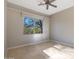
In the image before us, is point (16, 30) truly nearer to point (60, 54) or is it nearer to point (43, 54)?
point (43, 54)

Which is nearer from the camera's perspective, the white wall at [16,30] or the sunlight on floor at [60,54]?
the sunlight on floor at [60,54]

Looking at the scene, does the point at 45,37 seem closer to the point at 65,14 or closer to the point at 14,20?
the point at 65,14

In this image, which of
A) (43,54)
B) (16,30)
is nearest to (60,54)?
(43,54)

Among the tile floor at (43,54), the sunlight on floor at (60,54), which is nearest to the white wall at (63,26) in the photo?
the tile floor at (43,54)

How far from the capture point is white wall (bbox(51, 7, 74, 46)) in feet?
19.4

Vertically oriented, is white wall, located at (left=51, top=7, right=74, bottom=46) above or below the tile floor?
above

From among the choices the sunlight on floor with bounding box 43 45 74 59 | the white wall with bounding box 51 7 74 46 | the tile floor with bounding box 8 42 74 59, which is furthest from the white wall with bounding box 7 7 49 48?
the sunlight on floor with bounding box 43 45 74 59

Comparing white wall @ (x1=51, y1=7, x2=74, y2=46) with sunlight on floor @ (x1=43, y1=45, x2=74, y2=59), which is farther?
white wall @ (x1=51, y1=7, x2=74, y2=46)

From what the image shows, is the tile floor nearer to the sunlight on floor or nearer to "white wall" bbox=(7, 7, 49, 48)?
the sunlight on floor

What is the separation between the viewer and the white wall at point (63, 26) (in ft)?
19.4

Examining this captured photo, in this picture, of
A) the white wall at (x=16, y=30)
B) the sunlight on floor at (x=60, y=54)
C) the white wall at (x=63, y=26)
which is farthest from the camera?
the white wall at (x=63, y=26)

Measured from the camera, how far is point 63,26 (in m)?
6.54

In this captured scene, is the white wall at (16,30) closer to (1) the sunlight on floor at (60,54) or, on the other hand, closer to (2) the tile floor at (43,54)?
(2) the tile floor at (43,54)

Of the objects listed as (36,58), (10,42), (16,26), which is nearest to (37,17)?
(16,26)
